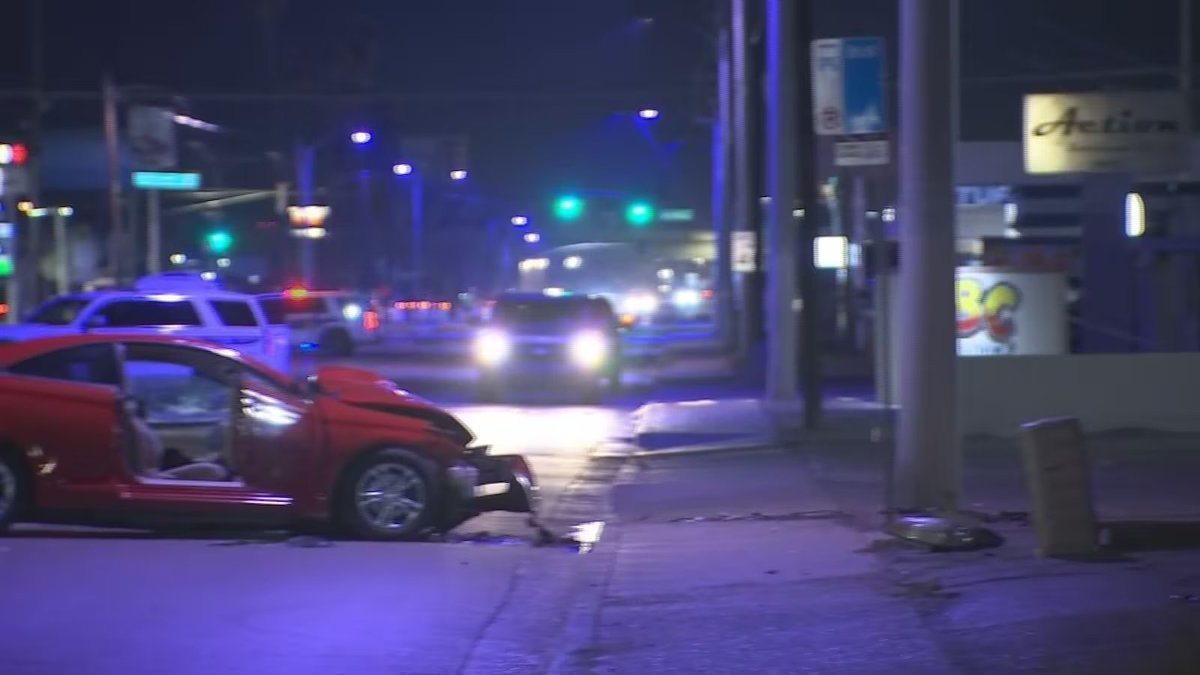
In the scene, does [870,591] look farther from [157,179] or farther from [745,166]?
[157,179]

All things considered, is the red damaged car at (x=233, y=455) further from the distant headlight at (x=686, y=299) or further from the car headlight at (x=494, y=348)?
the distant headlight at (x=686, y=299)

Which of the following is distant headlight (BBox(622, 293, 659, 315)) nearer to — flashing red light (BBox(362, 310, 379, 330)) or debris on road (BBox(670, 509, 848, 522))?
flashing red light (BBox(362, 310, 379, 330))

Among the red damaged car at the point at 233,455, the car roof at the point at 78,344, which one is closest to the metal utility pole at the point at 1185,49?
the red damaged car at the point at 233,455

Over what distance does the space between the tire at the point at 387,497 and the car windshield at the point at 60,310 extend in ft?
40.1

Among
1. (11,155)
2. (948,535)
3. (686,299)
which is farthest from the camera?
(686,299)

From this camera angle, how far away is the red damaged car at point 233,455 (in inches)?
412

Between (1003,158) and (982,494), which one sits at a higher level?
(1003,158)

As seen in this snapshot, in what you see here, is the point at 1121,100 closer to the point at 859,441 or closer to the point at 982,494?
the point at 859,441

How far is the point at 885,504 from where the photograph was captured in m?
12.0

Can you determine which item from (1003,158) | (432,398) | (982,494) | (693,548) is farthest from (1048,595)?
(1003,158)

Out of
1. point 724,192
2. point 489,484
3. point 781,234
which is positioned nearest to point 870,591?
point 489,484

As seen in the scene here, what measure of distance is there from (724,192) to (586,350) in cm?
A: 1792

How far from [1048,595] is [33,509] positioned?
6803 mm

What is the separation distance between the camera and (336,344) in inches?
1442
